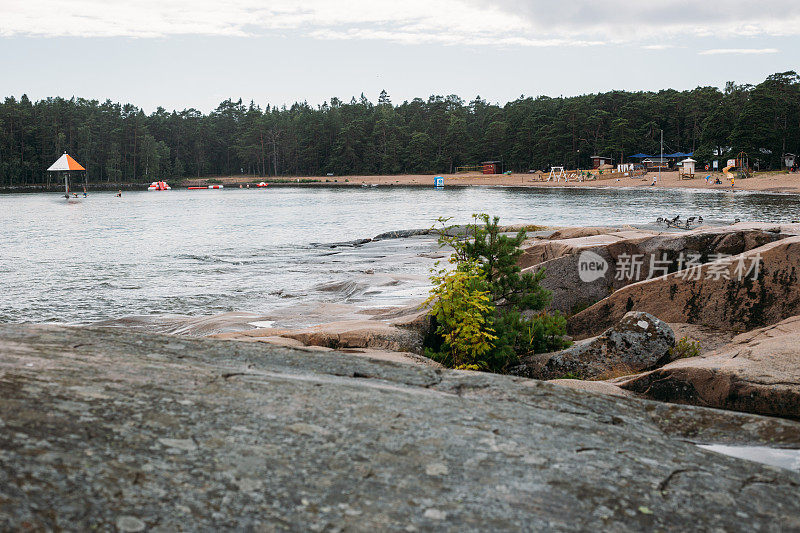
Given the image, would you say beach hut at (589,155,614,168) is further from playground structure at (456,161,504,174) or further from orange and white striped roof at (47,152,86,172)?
orange and white striped roof at (47,152,86,172)

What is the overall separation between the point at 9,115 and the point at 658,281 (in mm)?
150457

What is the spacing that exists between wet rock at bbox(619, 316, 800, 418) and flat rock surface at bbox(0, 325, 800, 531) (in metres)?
1.24

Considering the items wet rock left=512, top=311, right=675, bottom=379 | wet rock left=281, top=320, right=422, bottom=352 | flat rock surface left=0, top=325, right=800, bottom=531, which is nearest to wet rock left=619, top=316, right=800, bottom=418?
wet rock left=512, top=311, right=675, bottom=379

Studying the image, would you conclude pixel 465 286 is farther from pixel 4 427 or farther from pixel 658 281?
pixel 4 427

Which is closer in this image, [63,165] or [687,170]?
[687,170]

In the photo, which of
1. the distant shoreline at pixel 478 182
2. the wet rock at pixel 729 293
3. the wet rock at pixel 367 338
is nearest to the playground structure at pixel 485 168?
the distant shoreline at pixel 478 182

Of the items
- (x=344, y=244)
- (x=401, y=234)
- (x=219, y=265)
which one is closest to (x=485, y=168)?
(x=401, y=234)

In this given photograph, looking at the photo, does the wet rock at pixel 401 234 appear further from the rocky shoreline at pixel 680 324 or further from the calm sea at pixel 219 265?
the rocky shoreline at pixel 680 324

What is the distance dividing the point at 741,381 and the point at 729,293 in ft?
11.3

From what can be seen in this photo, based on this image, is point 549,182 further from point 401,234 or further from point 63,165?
point 401,234

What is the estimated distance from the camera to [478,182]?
420ft

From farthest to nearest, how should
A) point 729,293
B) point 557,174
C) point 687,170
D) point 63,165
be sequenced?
point 557,174, point 63,165, point 687,170, point 729,293

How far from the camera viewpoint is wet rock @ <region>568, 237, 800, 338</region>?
891 cm

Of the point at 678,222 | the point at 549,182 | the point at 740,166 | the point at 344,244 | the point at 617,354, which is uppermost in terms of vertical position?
the point at 740,166
